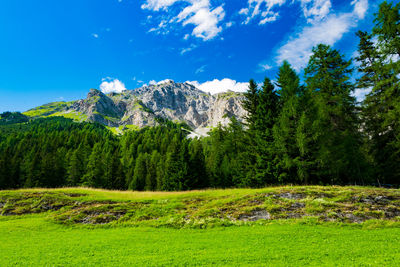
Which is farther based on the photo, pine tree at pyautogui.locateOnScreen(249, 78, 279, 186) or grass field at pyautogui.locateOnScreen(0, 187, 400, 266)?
pine tree at pyautogui.locateOnScreen(249, 78, 279, 186)

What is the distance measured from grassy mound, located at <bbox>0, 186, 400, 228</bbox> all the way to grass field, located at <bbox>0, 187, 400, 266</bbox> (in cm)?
10

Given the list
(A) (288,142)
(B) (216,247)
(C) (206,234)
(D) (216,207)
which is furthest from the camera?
(A) (288,142)

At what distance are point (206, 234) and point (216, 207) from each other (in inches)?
223

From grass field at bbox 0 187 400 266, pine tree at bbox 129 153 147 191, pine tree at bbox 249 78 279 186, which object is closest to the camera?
grass field at bbox 0 187 400 266

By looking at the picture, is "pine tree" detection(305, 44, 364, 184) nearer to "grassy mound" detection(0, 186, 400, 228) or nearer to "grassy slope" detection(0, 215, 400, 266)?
"grassy mound" detection(0, 186, 400, 228)

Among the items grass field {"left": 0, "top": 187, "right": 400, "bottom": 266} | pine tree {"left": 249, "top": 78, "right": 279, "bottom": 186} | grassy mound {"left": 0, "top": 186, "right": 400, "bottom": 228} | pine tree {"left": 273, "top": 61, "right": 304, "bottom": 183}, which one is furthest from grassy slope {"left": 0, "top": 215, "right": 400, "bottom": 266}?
pine tree {"left": 249, "top": 78, "right": 279, "bottom": 186}

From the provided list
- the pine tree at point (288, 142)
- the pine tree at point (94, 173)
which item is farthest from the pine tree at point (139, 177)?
the pine tree at point (288, 142)

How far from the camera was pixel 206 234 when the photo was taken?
42.3 feet

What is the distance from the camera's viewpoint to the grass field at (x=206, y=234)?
8.73 m

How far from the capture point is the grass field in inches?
344

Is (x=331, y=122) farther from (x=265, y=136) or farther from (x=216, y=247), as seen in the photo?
(x=216, y=247)

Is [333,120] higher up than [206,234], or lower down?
higher up

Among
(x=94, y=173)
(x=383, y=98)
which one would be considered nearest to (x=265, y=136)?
(x=383, y=98)

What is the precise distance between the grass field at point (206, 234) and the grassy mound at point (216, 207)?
0.10m
